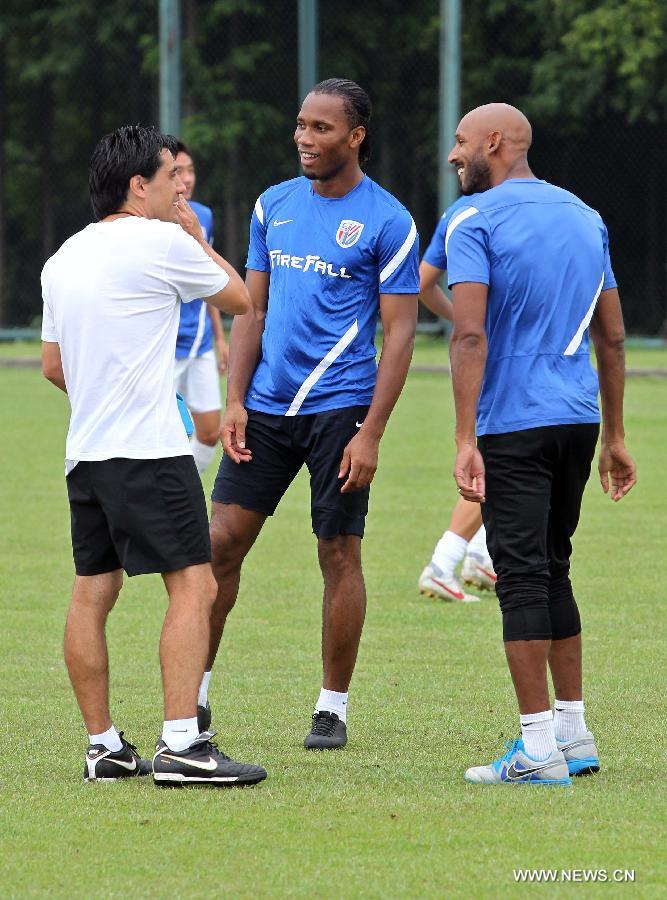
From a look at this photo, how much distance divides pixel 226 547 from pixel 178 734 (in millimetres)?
996

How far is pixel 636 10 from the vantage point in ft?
108

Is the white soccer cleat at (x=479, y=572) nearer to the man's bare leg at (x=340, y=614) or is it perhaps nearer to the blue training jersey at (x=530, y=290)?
the man's bare leg at (x=340, y=614)

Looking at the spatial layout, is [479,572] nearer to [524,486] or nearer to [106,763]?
[524,486]

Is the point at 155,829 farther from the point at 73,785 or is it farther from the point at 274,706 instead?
the point at 274,706

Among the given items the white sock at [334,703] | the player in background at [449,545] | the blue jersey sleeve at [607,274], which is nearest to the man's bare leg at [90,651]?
the white sock at [334,703]

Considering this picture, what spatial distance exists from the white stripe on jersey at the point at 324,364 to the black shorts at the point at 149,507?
0.78 meters

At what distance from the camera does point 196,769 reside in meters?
4.93

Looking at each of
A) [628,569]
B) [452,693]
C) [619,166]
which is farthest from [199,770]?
[619,166]

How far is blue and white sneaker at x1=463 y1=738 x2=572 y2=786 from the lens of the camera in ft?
16.5

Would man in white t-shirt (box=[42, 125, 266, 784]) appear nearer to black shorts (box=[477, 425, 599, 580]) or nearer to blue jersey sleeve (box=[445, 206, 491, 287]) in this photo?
blue jersey sleeve (box=[445, 206, 491, 287])

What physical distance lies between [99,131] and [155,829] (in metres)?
35.0

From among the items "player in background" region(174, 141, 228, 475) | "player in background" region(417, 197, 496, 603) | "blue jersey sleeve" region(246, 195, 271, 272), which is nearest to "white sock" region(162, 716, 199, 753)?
"blue jersey sleeve" region(246, 195, 271, 272)

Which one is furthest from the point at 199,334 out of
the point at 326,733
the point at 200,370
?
the point at 326,733

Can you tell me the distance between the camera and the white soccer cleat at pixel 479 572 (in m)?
8.78
